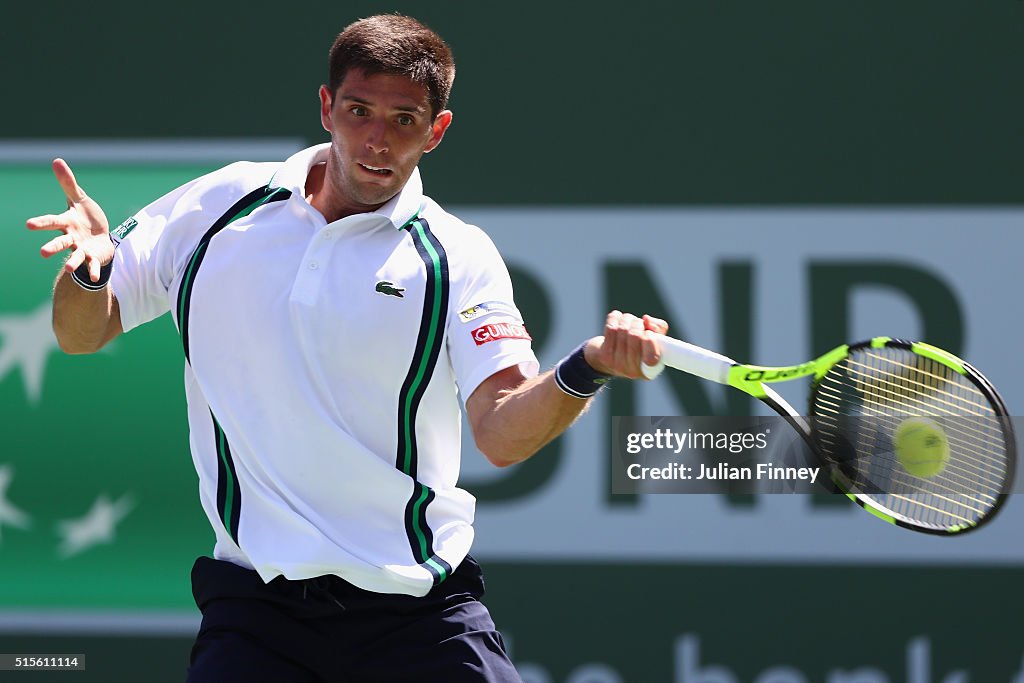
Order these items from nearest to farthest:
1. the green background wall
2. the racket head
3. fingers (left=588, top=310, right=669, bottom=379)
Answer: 1. fingers (left=588, top=310, right=669, bottom=379)
2. the racket head
3. the green background wall

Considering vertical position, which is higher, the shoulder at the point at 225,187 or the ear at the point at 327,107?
the ear at the point at 327,107

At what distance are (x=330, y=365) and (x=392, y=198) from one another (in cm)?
37

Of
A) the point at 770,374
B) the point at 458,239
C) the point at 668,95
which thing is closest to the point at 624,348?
the point at 770,374

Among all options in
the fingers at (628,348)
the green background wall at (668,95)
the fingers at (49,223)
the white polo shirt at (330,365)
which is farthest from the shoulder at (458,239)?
the green background wall at (668,95)

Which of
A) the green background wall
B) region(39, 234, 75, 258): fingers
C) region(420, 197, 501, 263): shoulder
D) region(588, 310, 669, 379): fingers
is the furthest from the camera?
the green background wall

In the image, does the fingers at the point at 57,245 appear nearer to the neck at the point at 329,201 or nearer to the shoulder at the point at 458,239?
the neck at the point at 329,201

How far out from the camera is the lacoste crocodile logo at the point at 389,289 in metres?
2.65

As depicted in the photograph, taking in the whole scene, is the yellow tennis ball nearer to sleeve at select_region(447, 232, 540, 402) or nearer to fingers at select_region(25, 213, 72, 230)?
sleeve at select_region(447, 232, 540, 402)

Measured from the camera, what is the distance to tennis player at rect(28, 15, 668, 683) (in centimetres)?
257

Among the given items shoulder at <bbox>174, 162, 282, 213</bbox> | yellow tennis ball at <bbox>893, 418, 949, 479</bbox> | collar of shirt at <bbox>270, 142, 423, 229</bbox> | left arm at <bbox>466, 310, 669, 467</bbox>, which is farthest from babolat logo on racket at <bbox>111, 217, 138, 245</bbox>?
yellow tennis ball at <bbox>893, 418, 949, 479</bbox>

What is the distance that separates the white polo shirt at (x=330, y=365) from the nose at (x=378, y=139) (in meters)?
0.12

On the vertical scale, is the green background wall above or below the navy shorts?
above

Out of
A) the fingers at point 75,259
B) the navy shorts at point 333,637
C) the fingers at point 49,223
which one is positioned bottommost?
the navy shorts at point 333,637

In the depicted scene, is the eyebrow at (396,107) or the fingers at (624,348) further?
the eyebrow at (396,107)
